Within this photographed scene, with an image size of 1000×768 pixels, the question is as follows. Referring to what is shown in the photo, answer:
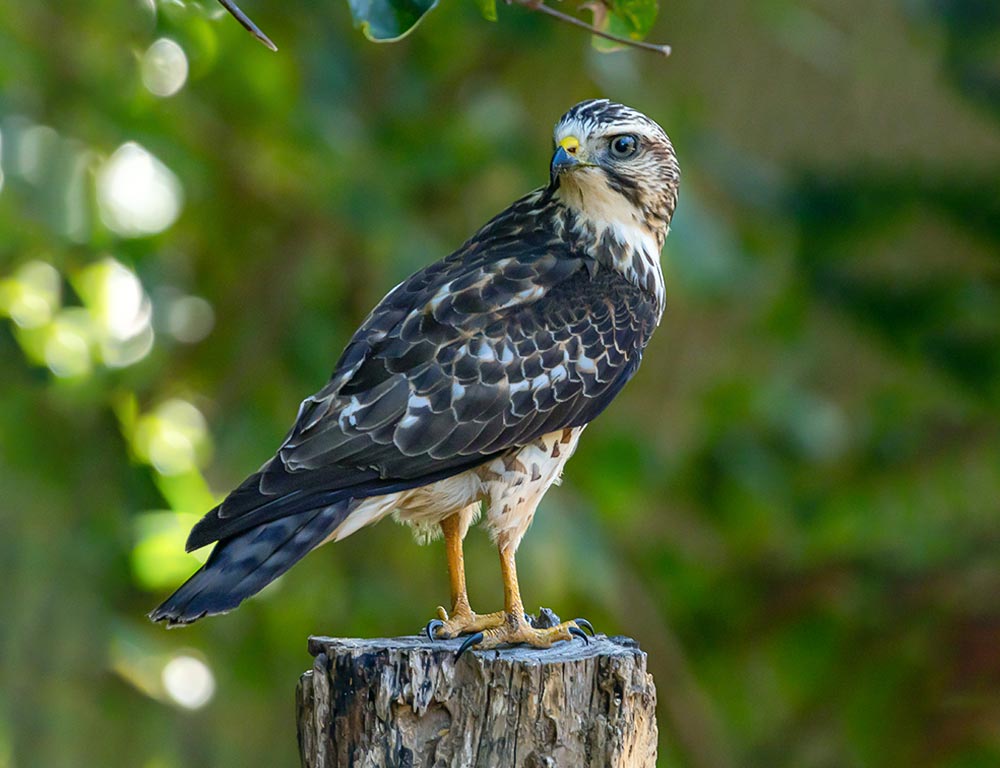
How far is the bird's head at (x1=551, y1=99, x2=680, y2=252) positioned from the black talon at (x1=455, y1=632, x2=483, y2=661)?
48.6 inches

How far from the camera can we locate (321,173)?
19.7 feet

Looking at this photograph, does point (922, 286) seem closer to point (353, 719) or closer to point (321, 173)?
point (321, 173)

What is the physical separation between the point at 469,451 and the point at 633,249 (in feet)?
2.80

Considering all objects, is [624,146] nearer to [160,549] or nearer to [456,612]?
[456,612]

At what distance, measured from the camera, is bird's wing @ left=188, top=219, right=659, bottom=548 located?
3.45m

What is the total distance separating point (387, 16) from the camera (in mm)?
2529

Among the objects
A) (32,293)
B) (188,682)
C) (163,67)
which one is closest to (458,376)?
(188,682)

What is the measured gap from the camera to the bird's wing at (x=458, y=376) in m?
3.45

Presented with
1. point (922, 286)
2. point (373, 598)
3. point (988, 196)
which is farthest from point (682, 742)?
point (988, 196)

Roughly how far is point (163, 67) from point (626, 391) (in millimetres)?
3225

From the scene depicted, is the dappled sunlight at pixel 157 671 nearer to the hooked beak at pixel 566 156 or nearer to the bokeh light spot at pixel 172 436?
the bokeh light spot at pixel 172 436

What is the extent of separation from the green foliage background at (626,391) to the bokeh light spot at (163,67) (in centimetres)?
6

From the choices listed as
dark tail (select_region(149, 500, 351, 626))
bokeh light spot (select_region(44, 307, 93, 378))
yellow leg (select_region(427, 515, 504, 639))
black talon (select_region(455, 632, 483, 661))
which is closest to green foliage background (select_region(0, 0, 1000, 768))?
bokeh light spot (select_region(44, 307, 93, 378))

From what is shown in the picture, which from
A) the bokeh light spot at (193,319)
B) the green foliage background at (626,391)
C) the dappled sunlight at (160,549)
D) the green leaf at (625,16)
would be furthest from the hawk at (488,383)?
Answer: the bokeh light spot at (193,319)
